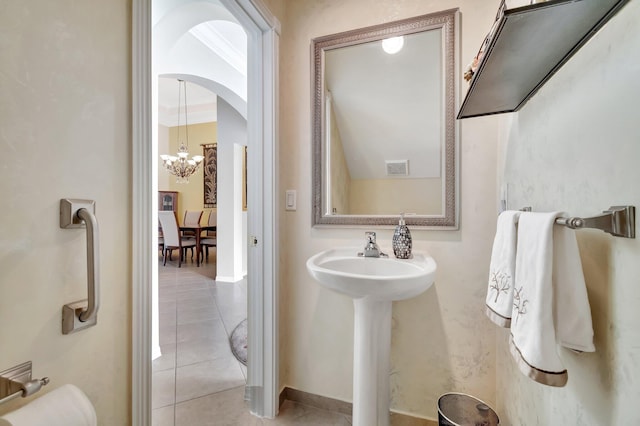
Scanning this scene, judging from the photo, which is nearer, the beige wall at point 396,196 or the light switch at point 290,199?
the beige wall at point 396,196

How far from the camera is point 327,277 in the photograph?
1049 millimetres

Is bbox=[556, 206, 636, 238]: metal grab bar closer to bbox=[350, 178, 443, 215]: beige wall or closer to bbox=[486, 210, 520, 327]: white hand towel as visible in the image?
bbox=[486, 210, 520, 327]: white hand towel

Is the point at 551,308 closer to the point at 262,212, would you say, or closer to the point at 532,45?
the point at 532,45

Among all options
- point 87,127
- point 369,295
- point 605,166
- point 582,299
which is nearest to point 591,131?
point 605,166

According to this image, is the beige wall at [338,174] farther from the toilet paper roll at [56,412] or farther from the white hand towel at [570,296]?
the toilet paper roll at [56,412]

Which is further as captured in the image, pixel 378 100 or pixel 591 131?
pixel 378 100

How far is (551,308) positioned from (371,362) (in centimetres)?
78

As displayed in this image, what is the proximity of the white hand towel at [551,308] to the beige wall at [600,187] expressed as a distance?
48 mm

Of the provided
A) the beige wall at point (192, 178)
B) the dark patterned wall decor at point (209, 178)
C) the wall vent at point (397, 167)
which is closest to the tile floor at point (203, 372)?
the wall vent at point (397, 167)

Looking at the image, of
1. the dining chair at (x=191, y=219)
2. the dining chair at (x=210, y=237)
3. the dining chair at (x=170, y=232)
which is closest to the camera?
the dining chair at (x=170, y=232)

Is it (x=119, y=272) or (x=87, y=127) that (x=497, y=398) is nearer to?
(x=119, y=272)

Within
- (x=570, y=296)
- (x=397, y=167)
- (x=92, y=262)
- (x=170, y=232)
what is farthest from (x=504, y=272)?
(x=170, y=232)

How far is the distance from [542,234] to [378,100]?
114 cm

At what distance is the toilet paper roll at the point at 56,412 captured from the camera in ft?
1.56
